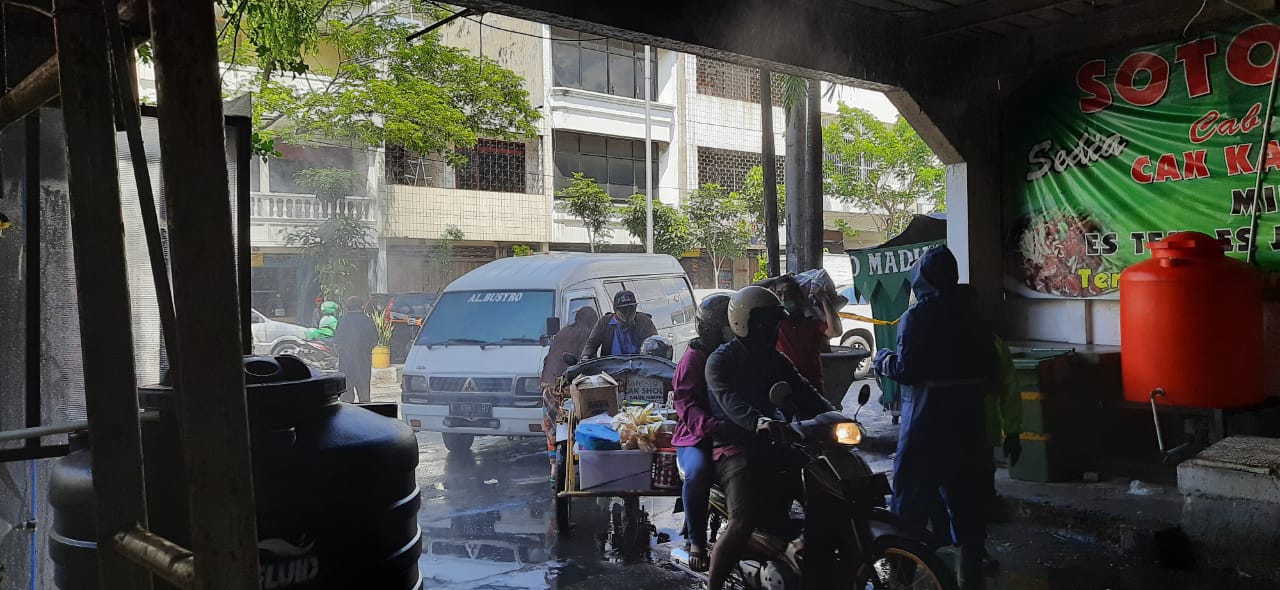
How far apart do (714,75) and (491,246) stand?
33.8 feet

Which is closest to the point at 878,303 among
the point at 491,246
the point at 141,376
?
the point at 141,376

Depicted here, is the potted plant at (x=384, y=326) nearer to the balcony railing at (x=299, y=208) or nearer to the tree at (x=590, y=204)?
the balcony railing at (x=299, y=208)

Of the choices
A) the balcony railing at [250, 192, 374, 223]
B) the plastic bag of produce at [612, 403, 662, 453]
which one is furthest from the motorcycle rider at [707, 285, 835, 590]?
the balcony railing at [250, 192, 374, 223]

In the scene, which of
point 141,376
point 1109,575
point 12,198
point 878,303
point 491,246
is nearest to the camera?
point 12,198

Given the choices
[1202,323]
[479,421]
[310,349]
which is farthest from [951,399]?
[310,349]

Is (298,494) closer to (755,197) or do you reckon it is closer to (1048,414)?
(1048,414)

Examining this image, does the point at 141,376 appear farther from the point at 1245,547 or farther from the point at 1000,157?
the point at 1000,157

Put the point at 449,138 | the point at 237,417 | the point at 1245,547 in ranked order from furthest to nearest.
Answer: the point at 449,138 < the point at 1245,547 < the point at 237,417

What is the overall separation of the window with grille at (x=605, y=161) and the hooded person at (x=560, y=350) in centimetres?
1768

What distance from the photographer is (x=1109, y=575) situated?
5.25 metres

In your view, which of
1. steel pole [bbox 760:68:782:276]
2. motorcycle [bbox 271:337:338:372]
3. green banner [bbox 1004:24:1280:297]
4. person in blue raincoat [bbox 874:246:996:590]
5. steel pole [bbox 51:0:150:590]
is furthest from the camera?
motorcycle [bbox 271:337:338:372]

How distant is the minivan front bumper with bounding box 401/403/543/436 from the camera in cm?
909

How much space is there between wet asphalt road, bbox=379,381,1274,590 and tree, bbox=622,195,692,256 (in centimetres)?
1741

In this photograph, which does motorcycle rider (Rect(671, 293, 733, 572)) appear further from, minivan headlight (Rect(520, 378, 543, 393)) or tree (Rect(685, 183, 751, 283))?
tree (Rect(685, 183, 751, 283))
